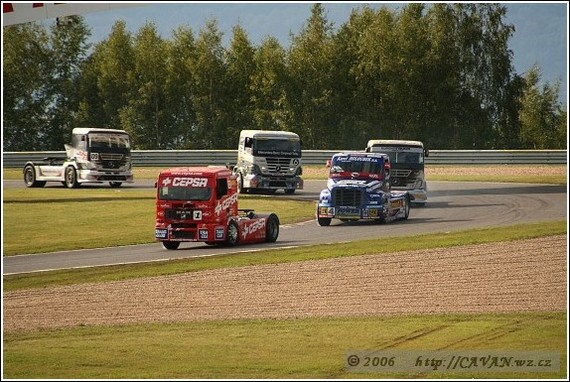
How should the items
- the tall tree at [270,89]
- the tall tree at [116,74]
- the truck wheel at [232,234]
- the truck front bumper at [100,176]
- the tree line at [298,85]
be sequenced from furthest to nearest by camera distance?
the tall tree at [116,74] < the tall tree at [270,89] < the tree line at [298,85] < the truck front bumper at [100,176] < the truck wheel at [232,234]

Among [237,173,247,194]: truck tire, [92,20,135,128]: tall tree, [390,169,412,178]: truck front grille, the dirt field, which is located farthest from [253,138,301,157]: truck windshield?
[92,20,135,128]: tall tree

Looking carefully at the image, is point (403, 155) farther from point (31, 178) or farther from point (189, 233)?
point (31, 178)

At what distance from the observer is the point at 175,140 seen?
88562 mm

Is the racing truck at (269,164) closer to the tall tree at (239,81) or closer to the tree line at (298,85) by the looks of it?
the tree line at (298,85)

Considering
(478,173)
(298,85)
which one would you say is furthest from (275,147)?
(298,85)

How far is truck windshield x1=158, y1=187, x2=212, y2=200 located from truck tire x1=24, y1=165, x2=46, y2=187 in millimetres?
24707

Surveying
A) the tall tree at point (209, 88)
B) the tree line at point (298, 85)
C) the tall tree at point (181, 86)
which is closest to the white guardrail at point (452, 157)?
the tree line at point (298, 85)

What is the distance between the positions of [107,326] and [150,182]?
39240 millimetres

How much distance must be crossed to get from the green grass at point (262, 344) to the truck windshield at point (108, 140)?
3435cm

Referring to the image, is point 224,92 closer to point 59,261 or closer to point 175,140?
point 175,140

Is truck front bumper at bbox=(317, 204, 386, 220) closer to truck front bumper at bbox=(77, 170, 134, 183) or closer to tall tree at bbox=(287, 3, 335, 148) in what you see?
truck front bumper at bbox=(77, 170, 134, 183)

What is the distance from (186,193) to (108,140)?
2329cm

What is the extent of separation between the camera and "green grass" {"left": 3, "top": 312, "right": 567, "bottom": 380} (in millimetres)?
17781

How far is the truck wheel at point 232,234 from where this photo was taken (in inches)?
1341
